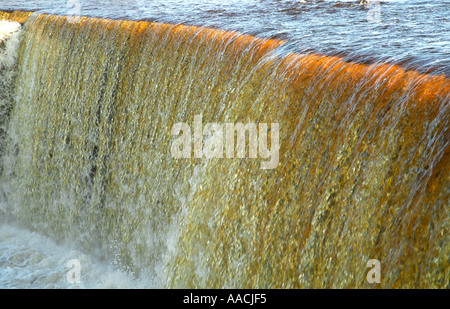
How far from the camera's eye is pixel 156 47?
17.4 feet

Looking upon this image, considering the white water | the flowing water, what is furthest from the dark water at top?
the white water

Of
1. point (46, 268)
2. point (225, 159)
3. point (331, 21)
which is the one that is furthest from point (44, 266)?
point (331, 21)

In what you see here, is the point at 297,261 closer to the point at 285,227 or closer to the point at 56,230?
the point at 285,227

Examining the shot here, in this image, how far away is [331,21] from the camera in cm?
550

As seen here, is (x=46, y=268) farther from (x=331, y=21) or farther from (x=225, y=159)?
(x=331, y=21)

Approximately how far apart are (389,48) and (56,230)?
418 centimetres

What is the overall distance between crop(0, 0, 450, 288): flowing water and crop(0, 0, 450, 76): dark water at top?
0.03 m

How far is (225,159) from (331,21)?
2308mm

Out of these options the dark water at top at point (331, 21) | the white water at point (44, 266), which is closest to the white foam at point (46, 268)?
the white water at point (44, 266)

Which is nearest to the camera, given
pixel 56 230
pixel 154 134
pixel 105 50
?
pixel 154 134

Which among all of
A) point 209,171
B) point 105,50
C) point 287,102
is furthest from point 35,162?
point 287,102

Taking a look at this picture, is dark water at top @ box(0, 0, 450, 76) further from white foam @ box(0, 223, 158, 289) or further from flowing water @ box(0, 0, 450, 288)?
white foam @ box(0, 223, 158, 289)

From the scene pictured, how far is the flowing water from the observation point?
9.09 feet

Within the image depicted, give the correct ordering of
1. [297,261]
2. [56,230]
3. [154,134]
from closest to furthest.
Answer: [297,261] < [154,134] < [56,230]
